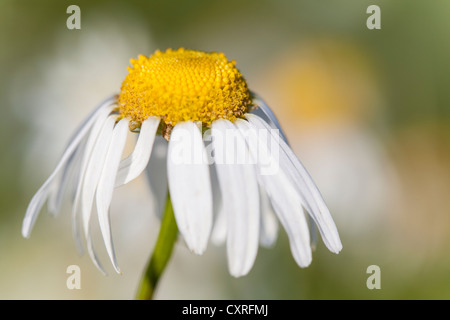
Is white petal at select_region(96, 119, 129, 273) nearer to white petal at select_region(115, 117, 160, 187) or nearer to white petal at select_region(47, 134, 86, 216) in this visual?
white petal at select_region(115, 117, 160, 187)

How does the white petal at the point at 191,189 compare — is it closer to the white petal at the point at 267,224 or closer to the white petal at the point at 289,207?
the white petal at the point at 289,207

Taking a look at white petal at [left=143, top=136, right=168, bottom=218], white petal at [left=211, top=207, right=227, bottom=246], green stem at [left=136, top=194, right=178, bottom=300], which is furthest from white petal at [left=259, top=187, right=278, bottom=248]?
green stem at [left=136, top=194, right=178, bottom=300]

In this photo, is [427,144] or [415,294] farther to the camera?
[427,144]

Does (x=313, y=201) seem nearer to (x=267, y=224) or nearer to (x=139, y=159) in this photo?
(x=139, y=159)

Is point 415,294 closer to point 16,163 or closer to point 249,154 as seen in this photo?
point 249,154

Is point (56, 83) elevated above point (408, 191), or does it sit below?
above

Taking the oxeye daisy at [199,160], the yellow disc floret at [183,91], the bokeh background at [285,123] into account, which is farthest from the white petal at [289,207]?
the bokeh background at [285,123]
